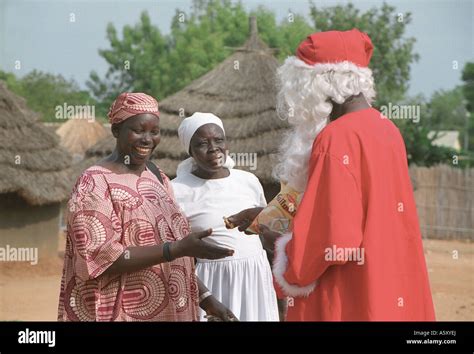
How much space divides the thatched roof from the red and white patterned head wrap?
11068 mm

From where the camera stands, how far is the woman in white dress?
16.0ft

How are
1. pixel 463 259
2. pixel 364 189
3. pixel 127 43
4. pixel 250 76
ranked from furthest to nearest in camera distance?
pixel 127 43
pixel 463 259
pixel 250 76
pixel 364 189

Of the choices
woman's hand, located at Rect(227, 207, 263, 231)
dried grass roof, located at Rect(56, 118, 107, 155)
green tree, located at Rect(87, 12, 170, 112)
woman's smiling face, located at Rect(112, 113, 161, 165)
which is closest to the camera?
woman's smiling face, located at Rect(112, 113, 161, 165)

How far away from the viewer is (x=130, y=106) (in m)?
3.64

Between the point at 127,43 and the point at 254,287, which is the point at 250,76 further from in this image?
the point at 127,43

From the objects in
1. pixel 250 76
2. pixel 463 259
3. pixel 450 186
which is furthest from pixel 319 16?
pixel 250 76

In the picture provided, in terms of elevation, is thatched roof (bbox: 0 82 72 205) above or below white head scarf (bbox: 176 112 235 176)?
above

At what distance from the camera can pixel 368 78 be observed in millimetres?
3316

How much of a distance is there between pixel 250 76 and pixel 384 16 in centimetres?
1712

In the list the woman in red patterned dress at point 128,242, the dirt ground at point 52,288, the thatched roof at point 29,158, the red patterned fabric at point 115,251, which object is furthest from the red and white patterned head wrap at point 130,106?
the thatched roof at point 29,158

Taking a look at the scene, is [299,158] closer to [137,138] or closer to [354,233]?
[354,233]


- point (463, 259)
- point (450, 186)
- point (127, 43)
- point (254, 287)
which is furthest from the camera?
point (127, 43)

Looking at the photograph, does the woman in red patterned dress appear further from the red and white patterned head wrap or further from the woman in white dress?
the woman in white dress

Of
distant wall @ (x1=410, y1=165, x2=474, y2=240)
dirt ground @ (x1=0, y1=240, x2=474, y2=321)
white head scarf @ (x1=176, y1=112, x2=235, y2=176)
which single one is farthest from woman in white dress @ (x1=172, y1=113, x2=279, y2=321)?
distant wall @ (x1=410, y1=165, x2=474, y2=240)
